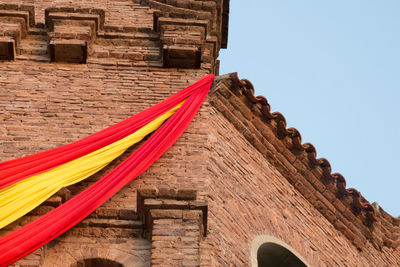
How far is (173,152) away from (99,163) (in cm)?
110

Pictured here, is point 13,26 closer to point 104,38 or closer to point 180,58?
point 104,38

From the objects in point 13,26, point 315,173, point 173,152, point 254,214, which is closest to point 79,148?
point 173,152

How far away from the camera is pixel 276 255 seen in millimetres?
14320

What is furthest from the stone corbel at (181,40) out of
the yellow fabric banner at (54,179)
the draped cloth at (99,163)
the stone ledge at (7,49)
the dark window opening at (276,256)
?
the dark window opening at (276,256)

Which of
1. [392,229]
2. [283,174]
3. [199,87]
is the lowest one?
[392,229]

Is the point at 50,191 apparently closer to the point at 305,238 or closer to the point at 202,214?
the point at 202,214

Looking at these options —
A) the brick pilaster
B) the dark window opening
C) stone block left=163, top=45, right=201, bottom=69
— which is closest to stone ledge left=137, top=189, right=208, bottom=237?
the brick pilaster

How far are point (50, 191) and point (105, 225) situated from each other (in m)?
0.79

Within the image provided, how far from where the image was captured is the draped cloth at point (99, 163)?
1216 centimetres

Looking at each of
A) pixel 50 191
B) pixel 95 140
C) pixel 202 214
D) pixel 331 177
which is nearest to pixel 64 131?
pixel 95 140

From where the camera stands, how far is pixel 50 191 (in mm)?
12969

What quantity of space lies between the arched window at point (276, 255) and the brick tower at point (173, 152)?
0.02 metres

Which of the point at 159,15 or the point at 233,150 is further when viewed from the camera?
the point at 159,15

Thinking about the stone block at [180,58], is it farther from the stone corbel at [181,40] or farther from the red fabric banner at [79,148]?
the red fabric banner at [79,148]
